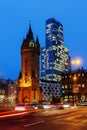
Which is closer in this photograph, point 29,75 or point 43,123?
point 43,123

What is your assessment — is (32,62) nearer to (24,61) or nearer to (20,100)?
(24,61)

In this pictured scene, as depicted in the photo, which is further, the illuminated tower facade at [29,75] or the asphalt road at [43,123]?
the illuminated tower facade at [29,75]

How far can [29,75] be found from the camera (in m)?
99.9

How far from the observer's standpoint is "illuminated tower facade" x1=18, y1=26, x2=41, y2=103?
3863 inches

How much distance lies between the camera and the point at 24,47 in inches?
4126

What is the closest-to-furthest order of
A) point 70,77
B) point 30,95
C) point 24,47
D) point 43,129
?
point 43,129 → point 30,95 → point 24,47 → point 70,77

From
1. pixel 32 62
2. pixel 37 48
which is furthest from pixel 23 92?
pixel 37 48

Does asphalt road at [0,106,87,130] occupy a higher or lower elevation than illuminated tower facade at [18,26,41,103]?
lower

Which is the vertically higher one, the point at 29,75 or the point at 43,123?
the point at 29,75

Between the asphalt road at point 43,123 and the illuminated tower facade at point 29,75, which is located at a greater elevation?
the illuminated tower facade at point 29,75

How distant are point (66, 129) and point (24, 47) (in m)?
88.9

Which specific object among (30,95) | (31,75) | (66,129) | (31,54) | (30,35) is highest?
(30,35)

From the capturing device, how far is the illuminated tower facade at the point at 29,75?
9812cm

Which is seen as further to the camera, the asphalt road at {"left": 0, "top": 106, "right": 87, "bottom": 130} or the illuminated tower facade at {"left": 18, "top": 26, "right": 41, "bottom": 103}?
the illuminated tower facade at {"left": 18, "top": 26, "right": 41, "bottom": 103}
